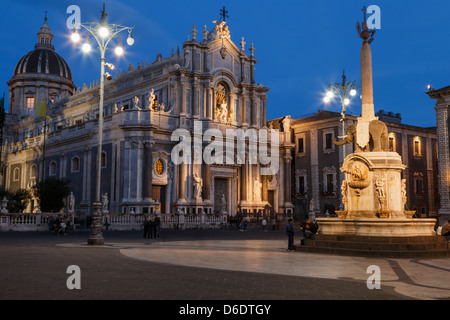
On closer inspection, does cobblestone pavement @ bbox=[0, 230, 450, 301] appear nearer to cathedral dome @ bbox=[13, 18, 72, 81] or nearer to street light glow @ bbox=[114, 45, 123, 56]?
street light glow @ bbox=[114, 45, 123, 56]

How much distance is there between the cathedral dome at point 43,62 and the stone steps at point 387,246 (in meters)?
71.7

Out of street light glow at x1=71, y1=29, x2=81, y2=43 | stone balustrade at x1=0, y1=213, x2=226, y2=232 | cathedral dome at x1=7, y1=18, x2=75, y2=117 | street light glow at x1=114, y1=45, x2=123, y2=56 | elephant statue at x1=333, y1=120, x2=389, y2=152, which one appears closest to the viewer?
elephant statue at x1=333, y1=120, x2=389, y2=152

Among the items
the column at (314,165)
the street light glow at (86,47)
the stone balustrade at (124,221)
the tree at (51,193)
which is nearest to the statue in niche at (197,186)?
the stone balustrade at (124,221)

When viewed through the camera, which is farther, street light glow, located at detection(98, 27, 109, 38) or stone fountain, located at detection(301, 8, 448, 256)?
street light glow, located at detection(98, 27, 109, 38)

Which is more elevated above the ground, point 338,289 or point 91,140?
point 91,140

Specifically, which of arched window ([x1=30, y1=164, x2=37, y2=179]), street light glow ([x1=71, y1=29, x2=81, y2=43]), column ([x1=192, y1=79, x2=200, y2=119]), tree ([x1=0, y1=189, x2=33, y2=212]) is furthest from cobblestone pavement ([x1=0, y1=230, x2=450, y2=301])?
arched window ([x1=30, y1=164, x2=37, y2=179])

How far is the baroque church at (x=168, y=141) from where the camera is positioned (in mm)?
41938

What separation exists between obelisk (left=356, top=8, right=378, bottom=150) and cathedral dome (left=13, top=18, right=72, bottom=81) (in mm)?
68866

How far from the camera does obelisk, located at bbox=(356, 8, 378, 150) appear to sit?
1894 cm

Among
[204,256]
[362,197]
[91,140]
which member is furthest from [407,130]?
[204,256]

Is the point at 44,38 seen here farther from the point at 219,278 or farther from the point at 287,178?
the point at 219,278
